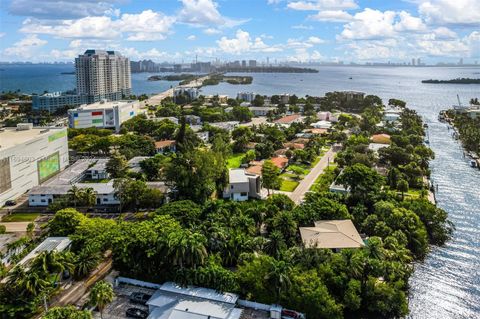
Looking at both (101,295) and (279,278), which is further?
(279,278)

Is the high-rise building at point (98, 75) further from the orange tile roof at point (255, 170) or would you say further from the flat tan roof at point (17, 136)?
the orange tile roof at point (255, 170)

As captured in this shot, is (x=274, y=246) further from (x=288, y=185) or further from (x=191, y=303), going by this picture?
(x=288, y=185)

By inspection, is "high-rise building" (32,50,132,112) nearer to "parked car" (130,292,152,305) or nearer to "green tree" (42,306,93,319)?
"parked car" (130,292,152,305)

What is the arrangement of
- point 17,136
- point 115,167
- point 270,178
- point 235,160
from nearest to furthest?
point 270,178
point 17,136
point 115,167
point 235,160

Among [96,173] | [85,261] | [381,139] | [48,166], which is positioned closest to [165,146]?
[96,173]

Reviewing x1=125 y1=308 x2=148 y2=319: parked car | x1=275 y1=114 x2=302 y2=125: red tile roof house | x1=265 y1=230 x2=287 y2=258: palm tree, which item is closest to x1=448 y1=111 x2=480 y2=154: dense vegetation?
x1=275 y1=114 x2=302 y2=125: red tile roof house

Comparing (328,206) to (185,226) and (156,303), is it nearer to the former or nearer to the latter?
(185,226)

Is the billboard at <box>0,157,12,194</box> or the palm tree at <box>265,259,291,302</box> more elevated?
the billboard at <box>0,157,12,194</box>
